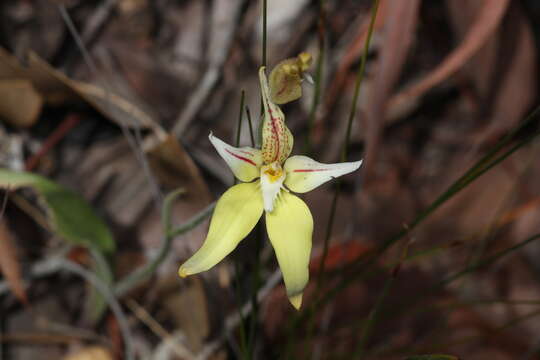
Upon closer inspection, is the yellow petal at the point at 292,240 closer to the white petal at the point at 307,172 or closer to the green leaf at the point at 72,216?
the white petal at the point at 307,172

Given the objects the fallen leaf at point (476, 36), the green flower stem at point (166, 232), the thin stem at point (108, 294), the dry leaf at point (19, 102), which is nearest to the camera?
the green flower stem at point (166, 232)

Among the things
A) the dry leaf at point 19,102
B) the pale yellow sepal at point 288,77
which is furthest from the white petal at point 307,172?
the dry leaf at point 19,102

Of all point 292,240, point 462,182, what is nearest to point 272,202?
point 292,240

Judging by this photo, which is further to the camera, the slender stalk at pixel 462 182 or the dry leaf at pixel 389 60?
the dry leaf at pixel 389 60

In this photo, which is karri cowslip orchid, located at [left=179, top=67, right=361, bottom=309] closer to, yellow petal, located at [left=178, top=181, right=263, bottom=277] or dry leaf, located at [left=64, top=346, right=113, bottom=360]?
yellow petal, located at [left=178, top=181, right=263, bottom=277]

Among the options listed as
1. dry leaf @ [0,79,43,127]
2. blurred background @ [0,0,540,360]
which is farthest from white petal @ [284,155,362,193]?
dry leaf @ [0,79,43,127]

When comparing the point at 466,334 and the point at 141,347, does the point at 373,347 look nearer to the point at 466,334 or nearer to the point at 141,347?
the point at 466,334

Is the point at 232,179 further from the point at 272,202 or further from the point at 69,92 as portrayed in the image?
the point at 272,202

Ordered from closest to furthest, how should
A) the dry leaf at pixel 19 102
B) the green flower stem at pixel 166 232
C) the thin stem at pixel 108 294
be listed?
1. the green flower stem at pixel 166 232
2. the thin stem at pixel 108 294
3. the dry leaf at pixel 19 102
